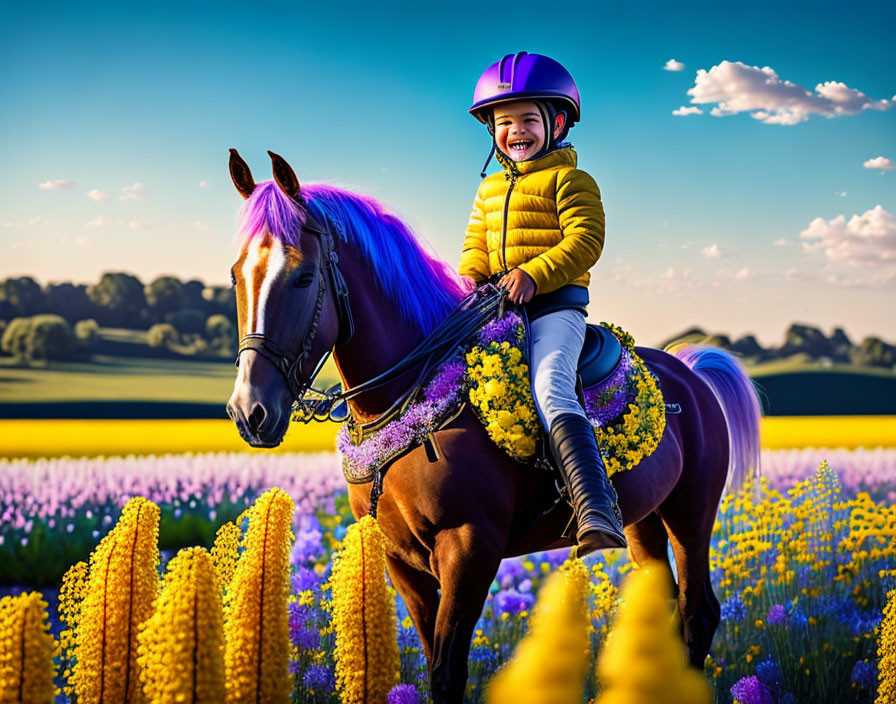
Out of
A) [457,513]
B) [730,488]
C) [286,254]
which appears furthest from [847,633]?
[286,254]

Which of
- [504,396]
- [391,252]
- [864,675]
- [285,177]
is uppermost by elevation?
[285,177]

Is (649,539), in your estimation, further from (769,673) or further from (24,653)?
(24,653)

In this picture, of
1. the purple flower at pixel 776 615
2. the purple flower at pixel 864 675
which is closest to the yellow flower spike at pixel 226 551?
the purple flower at pixel 864 675

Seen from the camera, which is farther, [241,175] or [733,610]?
[733,610]

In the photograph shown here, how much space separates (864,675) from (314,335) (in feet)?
13.9

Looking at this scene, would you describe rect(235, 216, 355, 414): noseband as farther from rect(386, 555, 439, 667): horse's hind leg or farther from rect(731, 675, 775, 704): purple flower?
rect(731, 675, 775, 704): purple flower

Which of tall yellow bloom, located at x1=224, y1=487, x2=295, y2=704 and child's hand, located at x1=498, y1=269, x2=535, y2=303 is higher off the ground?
child's hand, located at x1=498, y1=269, x2=535, y2=303

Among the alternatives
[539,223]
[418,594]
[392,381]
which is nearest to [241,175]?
[392,381]

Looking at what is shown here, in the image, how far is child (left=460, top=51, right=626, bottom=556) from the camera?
408cm

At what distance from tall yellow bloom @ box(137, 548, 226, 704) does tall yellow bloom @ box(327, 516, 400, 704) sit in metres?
0.68

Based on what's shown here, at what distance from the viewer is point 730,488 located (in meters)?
5.95

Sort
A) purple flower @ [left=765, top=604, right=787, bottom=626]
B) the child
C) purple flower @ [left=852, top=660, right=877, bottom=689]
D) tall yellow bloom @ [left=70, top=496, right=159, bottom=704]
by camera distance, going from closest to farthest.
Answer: tall yellow bloom @ [left=70, top=496, right=159, bottom=704] < the child < purple flower @ [left=852, top=660, right=877, bottom=689] < purple flower @ [left=765, top=604, right=787, bottom=626]

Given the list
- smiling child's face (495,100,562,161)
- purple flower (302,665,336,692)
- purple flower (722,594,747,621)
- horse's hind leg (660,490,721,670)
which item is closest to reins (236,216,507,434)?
smiling child's face (495,100,562,161)

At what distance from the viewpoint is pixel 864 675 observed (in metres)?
5.46
